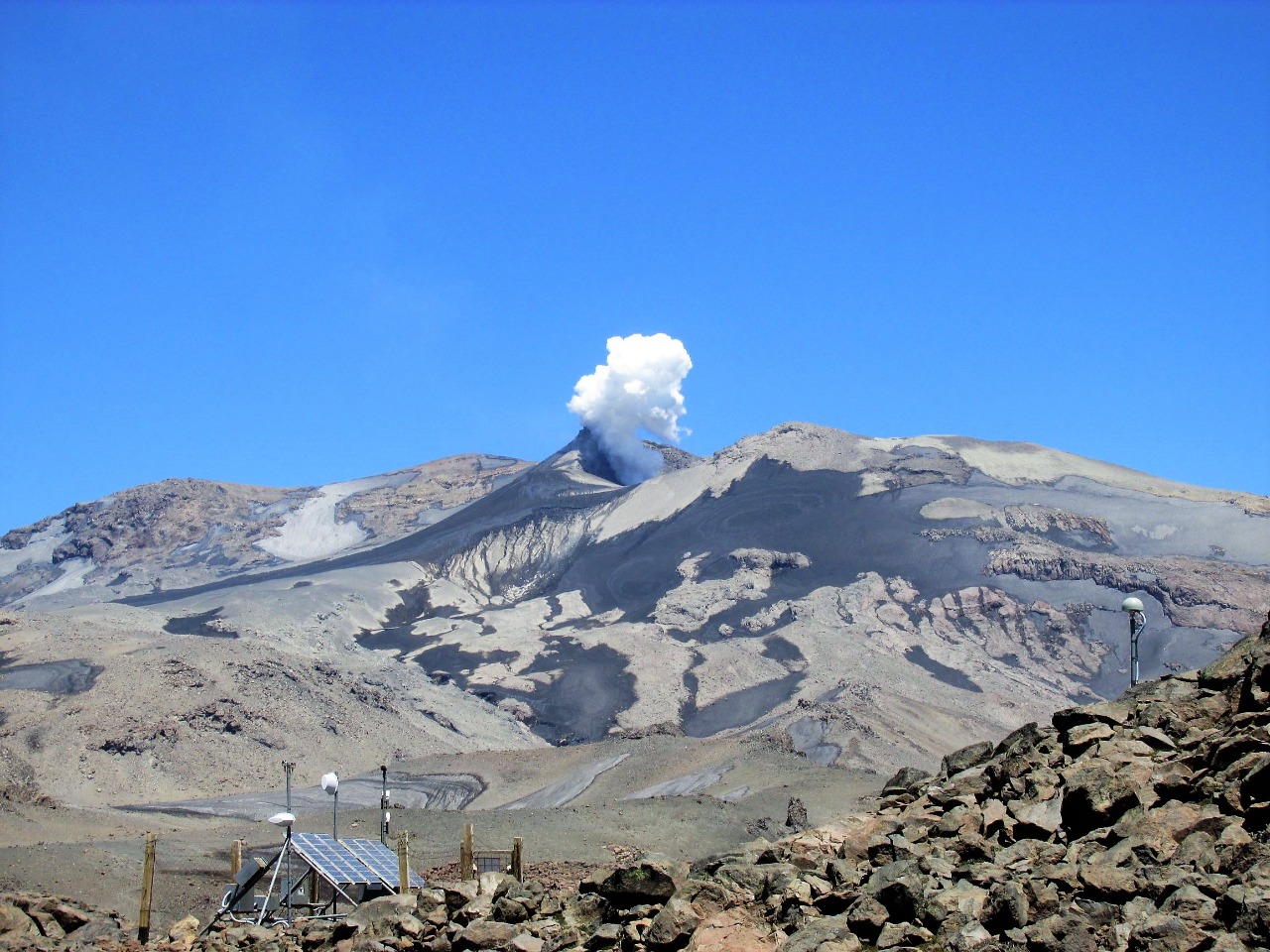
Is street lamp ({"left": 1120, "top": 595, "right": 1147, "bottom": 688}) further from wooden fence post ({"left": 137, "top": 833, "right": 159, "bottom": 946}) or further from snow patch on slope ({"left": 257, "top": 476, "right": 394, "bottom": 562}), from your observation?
snow patch on slope ({"left": 257, "top": 476, "right": 394, "bottom": 562})

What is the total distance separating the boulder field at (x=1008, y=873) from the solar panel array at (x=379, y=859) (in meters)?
3.30

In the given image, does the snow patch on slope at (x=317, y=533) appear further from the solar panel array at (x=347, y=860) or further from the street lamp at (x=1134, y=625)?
the street lamp at (x=1134, y=625)

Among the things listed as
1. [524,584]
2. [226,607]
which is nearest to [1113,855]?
[226,607]

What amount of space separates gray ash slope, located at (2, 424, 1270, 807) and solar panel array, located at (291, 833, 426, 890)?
3196cm

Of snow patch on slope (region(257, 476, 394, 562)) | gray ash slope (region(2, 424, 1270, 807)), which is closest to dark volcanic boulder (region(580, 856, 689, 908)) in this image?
gray ash slope (region(2, 424, 1270, 807))

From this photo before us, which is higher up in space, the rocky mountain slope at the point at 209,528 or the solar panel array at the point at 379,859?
the rocky mountain slope at the point at 209,528

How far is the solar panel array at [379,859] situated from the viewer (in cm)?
1727

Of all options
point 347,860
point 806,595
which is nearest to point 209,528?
point 806,595

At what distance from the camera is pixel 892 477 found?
95.9 meters

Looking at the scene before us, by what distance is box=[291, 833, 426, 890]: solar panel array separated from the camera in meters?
16.5

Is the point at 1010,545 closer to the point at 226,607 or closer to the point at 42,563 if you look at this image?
the point at 226,607

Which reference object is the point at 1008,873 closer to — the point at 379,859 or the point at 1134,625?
the point at 1134,625

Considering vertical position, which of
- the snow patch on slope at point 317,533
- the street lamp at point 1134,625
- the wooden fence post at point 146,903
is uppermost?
the snow patch on slope at point 317,533

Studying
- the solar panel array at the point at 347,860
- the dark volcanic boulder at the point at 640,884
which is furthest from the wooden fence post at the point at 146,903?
the dark volcanic boulder at the point at 640,884
